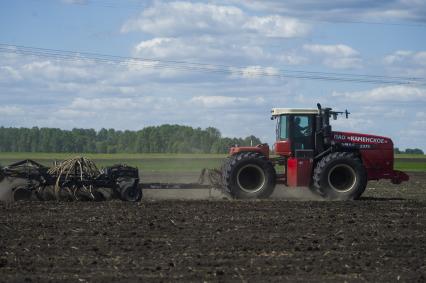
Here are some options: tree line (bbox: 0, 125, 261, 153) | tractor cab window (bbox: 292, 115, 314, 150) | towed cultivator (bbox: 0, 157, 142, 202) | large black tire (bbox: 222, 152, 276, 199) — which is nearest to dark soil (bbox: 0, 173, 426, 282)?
towed cultivator (bbox: 0, 157, 142, 202)

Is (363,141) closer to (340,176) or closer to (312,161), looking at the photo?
(340,176)

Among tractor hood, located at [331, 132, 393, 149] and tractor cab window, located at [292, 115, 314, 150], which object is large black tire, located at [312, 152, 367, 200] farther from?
tractor cab window, located at [292, 115, 314, 150]

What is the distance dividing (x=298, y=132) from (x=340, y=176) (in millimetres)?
1697

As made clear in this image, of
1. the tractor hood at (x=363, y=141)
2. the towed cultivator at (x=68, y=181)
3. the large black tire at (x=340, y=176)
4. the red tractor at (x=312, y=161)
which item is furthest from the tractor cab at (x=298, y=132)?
the towed cultivator at (x=68, y=181)

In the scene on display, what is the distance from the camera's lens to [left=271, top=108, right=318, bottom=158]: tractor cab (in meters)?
23.7

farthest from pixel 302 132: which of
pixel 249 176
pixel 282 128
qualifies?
pixel 249 176

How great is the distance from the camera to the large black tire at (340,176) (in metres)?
23.2

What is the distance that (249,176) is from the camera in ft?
77.4

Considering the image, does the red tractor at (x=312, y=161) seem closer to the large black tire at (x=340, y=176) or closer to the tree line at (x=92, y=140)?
the large black tire at (x=340, y=176)

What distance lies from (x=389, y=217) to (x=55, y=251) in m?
8.68

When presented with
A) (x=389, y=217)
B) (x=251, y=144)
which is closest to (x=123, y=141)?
(x=251, y=144)

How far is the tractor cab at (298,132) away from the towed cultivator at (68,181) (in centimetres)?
431

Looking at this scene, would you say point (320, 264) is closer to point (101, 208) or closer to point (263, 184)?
point (101, 208)

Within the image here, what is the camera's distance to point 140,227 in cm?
1664
